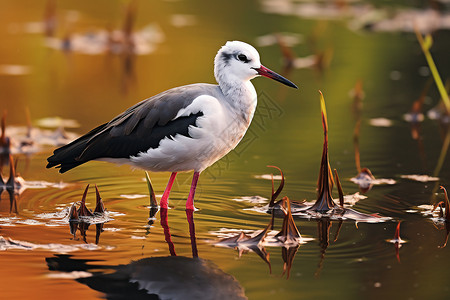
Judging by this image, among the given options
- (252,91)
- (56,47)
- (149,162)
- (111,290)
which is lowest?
(111,290)

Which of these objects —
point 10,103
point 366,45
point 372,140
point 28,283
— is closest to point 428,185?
point 372,140

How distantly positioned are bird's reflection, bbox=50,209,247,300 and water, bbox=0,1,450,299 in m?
0.02

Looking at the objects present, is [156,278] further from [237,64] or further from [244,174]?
[244,174]

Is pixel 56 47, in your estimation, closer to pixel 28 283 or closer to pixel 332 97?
pixel 332 97

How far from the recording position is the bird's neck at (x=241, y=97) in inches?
287

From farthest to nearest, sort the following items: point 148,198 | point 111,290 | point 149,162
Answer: point 148,198 < point 149,162 < point 111,290

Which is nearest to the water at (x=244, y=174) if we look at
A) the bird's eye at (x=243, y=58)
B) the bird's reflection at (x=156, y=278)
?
the bird's reflection at (x=156, y=278)

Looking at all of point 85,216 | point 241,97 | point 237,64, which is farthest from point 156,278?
point 237,64

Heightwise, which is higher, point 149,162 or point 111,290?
point 149,162

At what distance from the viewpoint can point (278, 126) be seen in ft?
36.5

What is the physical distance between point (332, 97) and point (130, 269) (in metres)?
7.35

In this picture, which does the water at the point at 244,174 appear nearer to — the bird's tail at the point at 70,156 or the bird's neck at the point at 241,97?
the bird's tail at the point at 70,156

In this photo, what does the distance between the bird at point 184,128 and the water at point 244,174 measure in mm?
453

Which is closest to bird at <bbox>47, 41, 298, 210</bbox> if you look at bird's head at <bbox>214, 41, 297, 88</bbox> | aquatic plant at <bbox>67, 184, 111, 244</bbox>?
bird's head at <bbox>214, 41, 297, 88</bbox>
